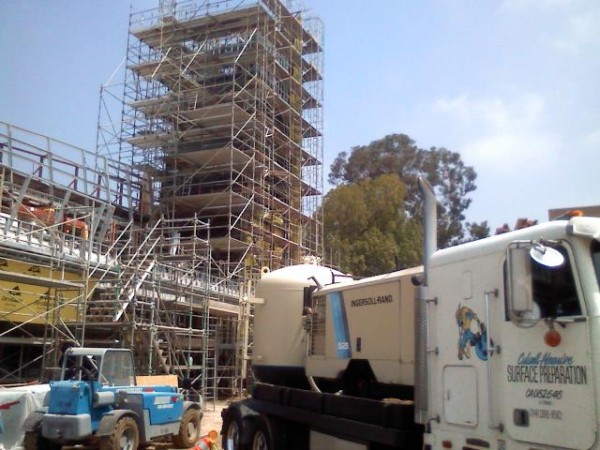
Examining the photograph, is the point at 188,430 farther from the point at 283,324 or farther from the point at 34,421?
the point at 283,324

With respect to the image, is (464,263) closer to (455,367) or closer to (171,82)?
(455,367)

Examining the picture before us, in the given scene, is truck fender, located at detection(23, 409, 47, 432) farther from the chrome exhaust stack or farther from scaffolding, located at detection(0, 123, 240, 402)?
the chrome exhaust stack

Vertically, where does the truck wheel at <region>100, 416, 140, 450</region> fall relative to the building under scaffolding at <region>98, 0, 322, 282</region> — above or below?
below

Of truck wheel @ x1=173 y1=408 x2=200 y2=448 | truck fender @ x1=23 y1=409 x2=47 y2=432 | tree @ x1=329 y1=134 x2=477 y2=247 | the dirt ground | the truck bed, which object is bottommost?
the dirt ground

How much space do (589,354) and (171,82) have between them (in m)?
35.8

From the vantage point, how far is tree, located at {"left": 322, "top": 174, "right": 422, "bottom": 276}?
43938 mm

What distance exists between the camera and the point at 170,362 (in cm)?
2156

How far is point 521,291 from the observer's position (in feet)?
17.4

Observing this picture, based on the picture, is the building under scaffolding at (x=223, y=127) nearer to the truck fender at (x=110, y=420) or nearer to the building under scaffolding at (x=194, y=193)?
the building under scaffolding at (x=194, y=193)

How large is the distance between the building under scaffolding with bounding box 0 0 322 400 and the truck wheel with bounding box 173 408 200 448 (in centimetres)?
589

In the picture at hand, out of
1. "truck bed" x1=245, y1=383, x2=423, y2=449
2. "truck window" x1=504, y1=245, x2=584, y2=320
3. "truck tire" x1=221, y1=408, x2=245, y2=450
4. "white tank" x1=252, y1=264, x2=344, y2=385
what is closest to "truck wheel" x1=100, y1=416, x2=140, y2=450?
"truck tire" x1=221, y1=408, x2=245, y2=450

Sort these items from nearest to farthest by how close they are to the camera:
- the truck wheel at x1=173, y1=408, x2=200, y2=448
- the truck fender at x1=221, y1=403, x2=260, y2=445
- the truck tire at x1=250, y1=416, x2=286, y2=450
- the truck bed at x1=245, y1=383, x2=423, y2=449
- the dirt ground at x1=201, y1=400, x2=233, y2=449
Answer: the truck bed at x1=245, y1=383, x2=423, y2=449 → the truck tire at x1=250, y1=416, x2=286, y2=450 → the truck fender at x1=221, y1=403, x2=260, y2=445 → the truck wheel at x1=173, y1=408, x2=200, y2=448 → the dirt ground at x1=201, y1=400, x2=233, y2=449

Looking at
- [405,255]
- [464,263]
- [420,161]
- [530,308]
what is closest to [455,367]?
[464,263]

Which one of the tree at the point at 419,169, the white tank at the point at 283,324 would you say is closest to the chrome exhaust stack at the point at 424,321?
the white tank at the point at 283,324
